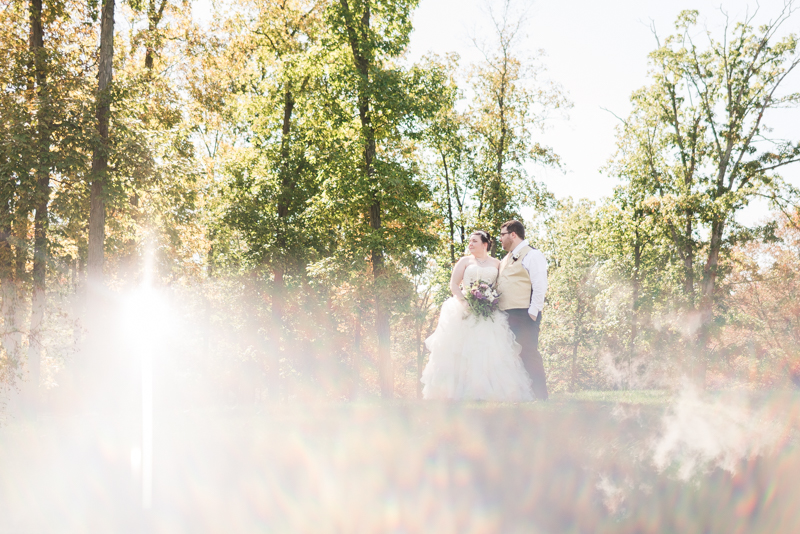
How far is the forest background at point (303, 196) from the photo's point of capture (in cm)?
1316

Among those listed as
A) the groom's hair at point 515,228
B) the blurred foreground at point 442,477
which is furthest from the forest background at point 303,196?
the groom's hair at point 515,228

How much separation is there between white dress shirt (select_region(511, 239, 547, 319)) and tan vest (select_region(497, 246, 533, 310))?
20cm

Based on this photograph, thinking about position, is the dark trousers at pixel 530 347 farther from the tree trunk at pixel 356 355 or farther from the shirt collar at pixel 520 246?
the tree trunk at pixel 356 355

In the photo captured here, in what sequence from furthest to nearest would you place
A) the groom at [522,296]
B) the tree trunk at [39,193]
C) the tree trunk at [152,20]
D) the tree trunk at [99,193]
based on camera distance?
the tree trunk at [152,20] < the tree trunk at [99,193] < the tree trunk at [39,193] < the groom at [522,296]

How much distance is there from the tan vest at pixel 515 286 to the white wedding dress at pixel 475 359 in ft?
0.58

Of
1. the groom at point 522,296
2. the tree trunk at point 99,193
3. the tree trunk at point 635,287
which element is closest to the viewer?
the groom at point 522,296

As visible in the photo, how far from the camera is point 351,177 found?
59.5ft

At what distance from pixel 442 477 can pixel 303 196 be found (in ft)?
54.1

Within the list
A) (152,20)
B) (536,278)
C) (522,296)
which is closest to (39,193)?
(152,20)

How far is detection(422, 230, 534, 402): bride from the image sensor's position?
8055mm

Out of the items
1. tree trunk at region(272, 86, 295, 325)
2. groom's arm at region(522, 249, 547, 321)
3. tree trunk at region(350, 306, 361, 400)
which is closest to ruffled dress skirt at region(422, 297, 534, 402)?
groom's arm at region(522, 249, 547, 321)

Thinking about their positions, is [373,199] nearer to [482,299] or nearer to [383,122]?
[383,122]

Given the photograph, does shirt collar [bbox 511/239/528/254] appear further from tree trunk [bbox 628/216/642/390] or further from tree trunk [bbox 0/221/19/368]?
tree trunk [bbox 628/216/642/390]

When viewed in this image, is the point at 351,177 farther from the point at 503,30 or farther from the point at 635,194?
the point at 635,194
